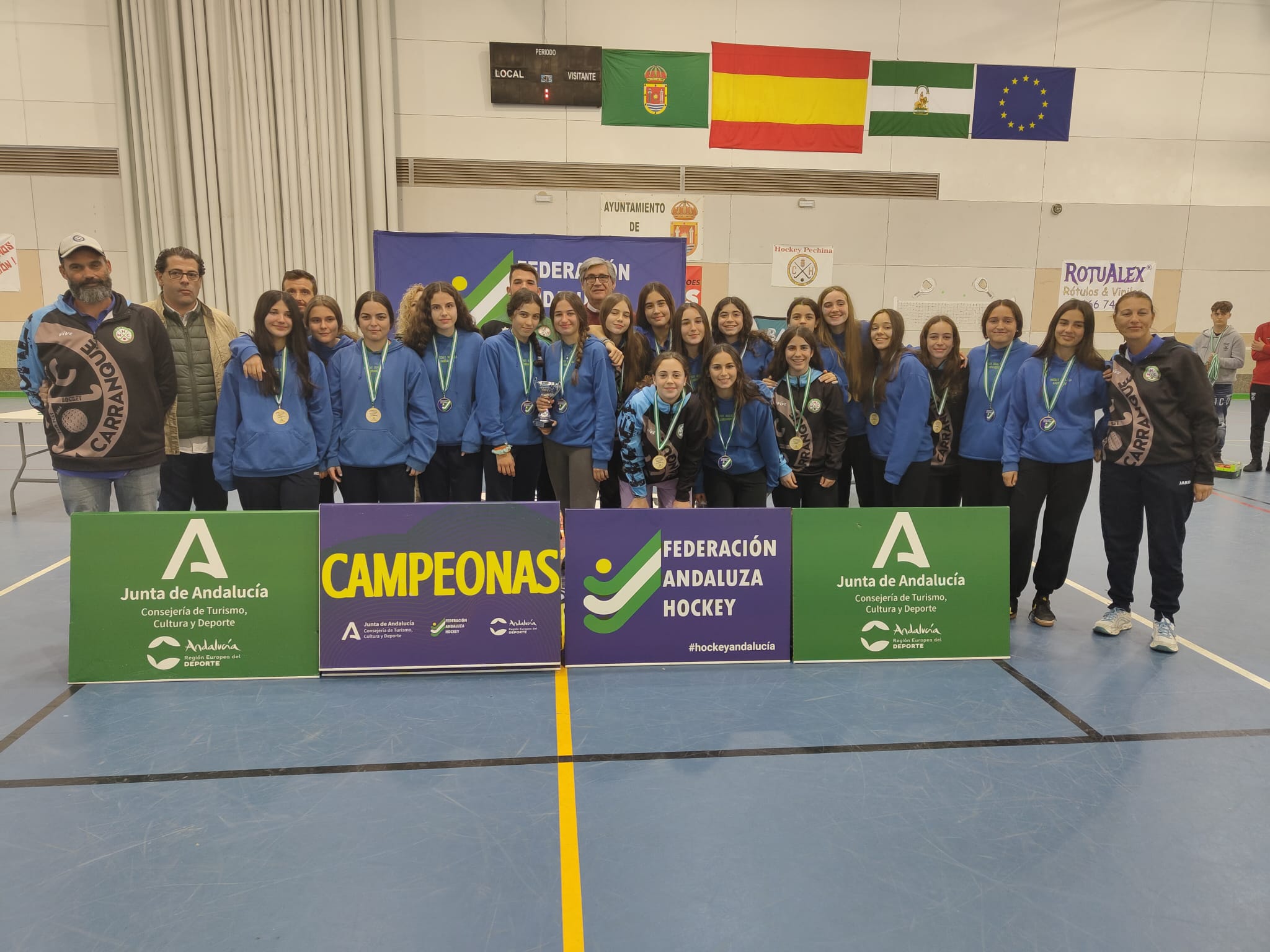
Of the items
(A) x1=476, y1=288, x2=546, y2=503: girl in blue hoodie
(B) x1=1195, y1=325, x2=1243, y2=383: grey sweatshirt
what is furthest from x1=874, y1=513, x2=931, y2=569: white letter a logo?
(B) x1=1195, y1=325, x2=1243, y2=383: grey sweatshirt

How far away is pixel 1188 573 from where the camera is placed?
5750 mm

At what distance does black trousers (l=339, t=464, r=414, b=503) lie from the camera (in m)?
4.45

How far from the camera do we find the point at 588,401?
4770mm

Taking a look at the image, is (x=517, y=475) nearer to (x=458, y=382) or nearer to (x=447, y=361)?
(x=458, y=382)

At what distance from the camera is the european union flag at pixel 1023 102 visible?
13.1m

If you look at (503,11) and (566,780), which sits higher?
(503,11)

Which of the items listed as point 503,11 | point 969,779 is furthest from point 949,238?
point 969,779

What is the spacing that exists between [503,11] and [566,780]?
41.8ft

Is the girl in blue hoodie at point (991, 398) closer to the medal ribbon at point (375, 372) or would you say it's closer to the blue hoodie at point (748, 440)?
the blue hoodie at point (748, 440)

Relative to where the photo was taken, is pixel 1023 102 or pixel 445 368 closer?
pixel 445 368

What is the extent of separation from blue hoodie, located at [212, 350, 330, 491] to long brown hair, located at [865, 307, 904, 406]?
3.30 metres

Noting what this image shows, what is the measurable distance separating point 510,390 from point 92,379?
2.12 m

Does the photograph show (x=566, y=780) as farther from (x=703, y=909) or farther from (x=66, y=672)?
(x=66, y=672)

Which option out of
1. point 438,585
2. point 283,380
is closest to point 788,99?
point 283,380
